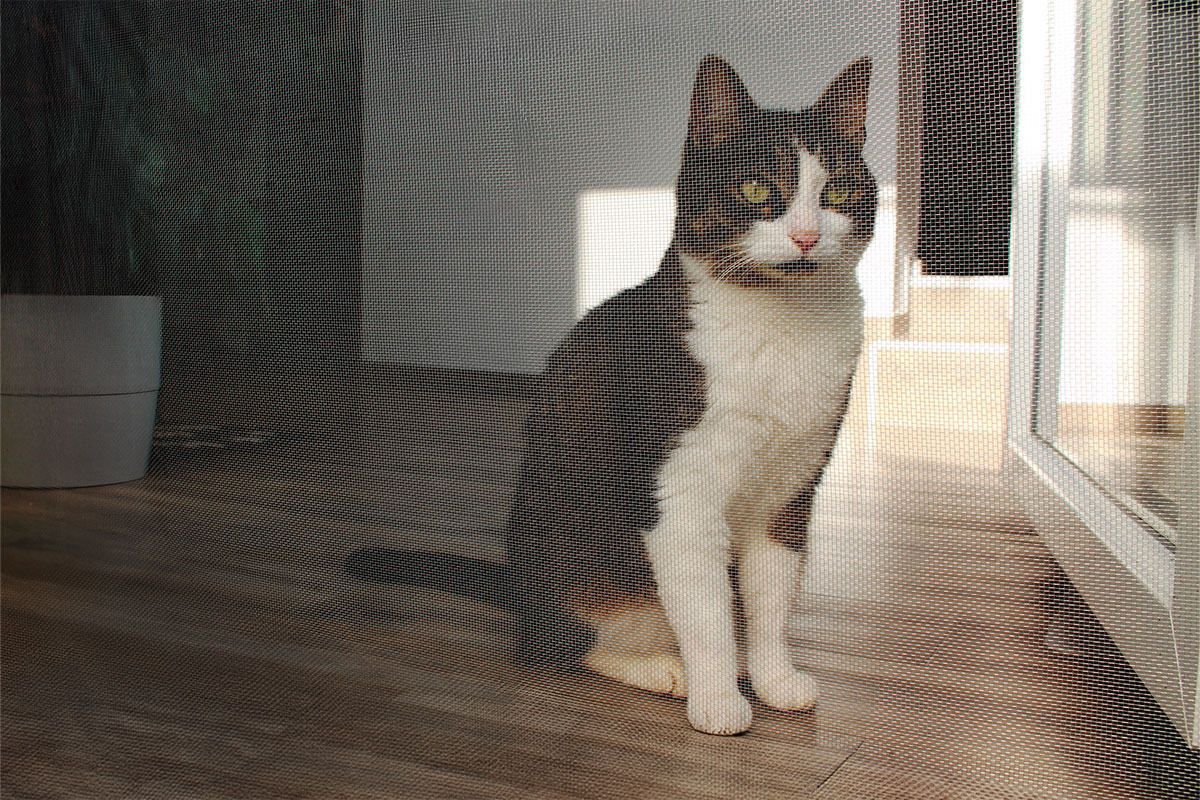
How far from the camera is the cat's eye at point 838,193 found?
64 centimetres

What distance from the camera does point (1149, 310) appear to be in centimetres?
59

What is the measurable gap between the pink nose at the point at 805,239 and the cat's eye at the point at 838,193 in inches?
1.1

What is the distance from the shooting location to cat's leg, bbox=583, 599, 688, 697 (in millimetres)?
810

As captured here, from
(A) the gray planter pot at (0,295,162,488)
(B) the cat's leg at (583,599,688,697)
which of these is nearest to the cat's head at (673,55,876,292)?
(B) the cat's leg at (583,599,688,697)

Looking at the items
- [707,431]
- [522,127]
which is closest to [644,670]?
[707,431]

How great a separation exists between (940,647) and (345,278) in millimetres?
588

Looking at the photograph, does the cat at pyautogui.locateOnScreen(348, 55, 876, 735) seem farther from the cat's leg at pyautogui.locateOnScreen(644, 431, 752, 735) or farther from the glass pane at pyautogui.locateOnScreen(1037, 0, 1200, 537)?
the glass pane at pyautogui.locateOnScreen(1037, 0, 1200, 537)

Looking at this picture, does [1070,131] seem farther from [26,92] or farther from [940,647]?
[26,92]

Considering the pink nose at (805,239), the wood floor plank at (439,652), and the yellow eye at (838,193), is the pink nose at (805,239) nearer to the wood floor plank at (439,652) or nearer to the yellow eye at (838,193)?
the yellow eye at (838,193)

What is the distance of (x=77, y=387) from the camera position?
0.96 meters

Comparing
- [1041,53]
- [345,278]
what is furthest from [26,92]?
[1041,53]

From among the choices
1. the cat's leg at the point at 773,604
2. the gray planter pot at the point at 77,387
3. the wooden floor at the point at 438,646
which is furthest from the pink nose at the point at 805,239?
the gray planter pot at the point at 77,387

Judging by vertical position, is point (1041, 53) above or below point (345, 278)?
above

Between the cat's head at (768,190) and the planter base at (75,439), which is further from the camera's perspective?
the planter base at (75,439)
